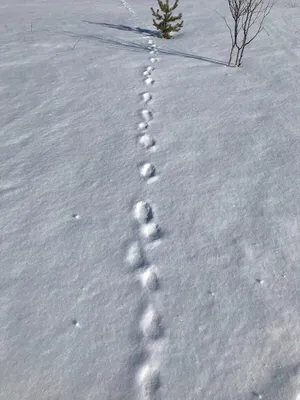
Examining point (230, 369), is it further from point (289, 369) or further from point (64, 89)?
point (64, 89)

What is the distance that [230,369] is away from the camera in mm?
1700

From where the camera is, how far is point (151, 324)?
1.89 m

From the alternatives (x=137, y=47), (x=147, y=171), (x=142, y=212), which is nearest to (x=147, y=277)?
(x=142, y=212)

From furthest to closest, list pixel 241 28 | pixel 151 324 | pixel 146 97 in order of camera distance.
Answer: pixel 241 28 → pixel 146 97 → pixel 151 324

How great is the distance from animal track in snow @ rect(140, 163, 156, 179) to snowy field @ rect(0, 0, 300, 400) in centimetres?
2

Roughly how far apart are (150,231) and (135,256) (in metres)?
0.22

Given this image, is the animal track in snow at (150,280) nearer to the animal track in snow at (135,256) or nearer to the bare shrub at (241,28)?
the animal track in snow at (135,256)

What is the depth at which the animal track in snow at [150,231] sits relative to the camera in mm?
2350

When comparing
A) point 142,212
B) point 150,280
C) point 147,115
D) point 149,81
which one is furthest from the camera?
point 149,81

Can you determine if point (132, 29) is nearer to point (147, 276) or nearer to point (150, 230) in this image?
point (150, 230)

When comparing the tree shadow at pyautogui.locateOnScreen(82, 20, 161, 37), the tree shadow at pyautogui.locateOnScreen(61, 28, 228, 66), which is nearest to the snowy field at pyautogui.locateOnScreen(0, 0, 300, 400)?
the tree shadow at pyautogui.locateOnScreen(61, 28, 228, 66)

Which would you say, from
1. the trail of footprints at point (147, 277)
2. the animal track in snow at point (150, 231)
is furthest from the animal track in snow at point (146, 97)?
the animal track in snow at point (150, 231)

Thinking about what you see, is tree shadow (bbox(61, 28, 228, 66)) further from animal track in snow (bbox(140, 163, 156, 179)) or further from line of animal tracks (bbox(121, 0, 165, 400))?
animal track in snow (bbox(140, 163, 156, 179))

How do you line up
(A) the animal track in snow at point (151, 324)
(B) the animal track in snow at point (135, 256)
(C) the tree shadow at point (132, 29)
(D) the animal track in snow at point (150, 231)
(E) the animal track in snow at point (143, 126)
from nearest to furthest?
(A) the animal track in snow at point (151, 324) < (B) the animal track in snow at point (135, 256) < (D) the animal track in snow at point (150, 231) < (E) the animal track in snow at point (143, 126) < (C) the tree shadow at point (132, 29)
